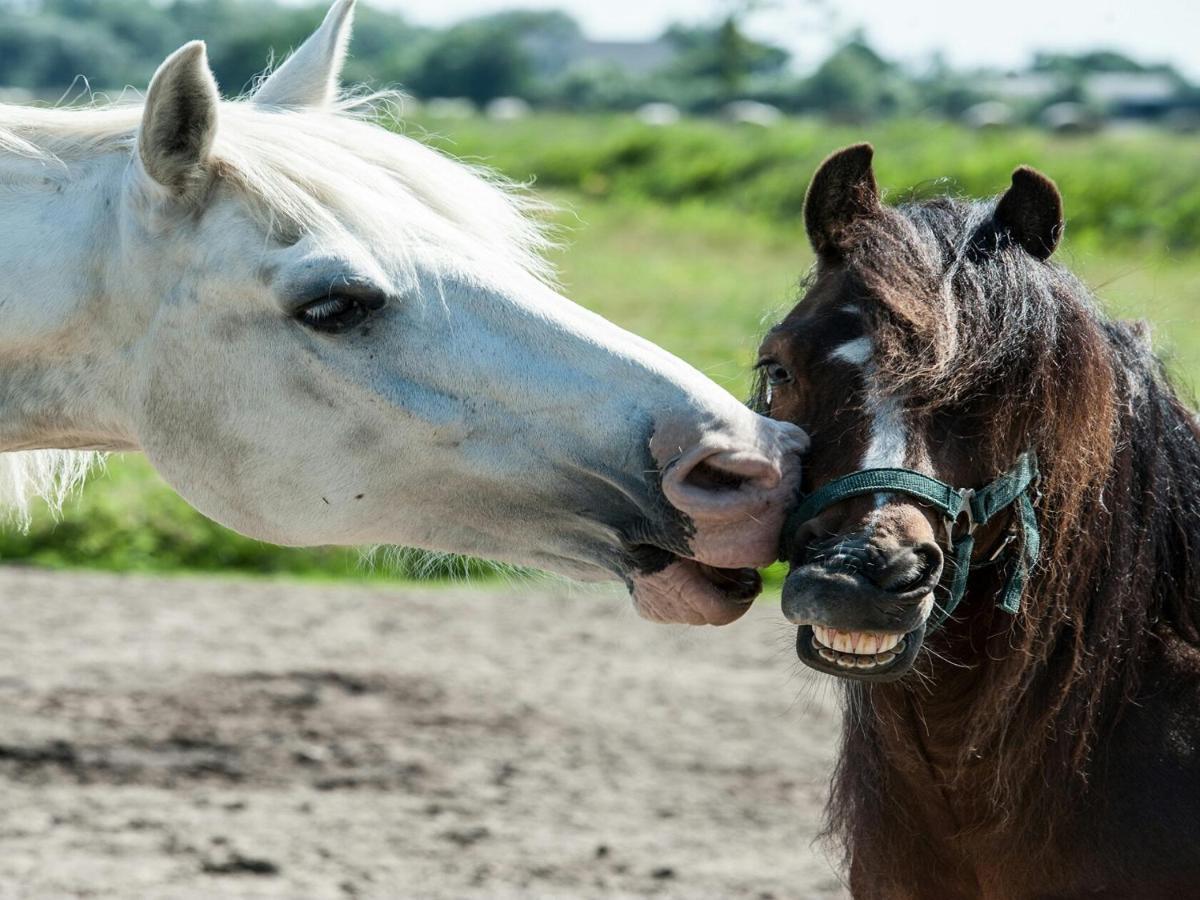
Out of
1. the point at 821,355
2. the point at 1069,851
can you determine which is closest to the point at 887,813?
the point at 1069,851

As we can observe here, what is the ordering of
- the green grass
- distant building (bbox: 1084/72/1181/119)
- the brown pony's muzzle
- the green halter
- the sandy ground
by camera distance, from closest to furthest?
the brown pony's muzzle → the green halter → the sandy ground → the green grass → distant building (bbox: 1084/72/1181/119)

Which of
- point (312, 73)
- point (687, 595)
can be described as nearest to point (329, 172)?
point (312, 73)

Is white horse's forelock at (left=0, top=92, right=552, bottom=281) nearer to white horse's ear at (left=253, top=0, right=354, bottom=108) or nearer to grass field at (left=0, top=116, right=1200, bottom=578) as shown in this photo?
white horse's ear at (left=253, top=0, right=354, bottom=108)

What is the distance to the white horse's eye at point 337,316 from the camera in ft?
8.07

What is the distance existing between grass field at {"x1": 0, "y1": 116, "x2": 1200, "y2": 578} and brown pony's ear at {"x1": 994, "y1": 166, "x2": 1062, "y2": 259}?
1.21 ft

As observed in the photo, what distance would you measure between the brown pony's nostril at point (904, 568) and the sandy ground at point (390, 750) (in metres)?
1.33

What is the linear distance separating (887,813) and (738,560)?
67 centimetres

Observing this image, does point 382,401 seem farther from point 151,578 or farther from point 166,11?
point 166,11

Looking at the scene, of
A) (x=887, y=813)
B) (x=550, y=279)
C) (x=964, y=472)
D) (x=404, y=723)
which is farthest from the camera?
(x=404, y=723)

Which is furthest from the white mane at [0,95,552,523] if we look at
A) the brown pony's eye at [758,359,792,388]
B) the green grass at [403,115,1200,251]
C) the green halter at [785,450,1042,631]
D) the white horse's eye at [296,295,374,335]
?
the green grass at [403,115,1200,251]

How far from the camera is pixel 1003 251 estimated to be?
251 centimetres

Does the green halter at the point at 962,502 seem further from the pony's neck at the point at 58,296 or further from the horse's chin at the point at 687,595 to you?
the pony's neck at the point at 58,296

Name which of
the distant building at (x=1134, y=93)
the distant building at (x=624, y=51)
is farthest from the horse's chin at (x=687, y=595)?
the distant building at (x=624, y=51)

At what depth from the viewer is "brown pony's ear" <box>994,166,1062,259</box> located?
2.54 metres
